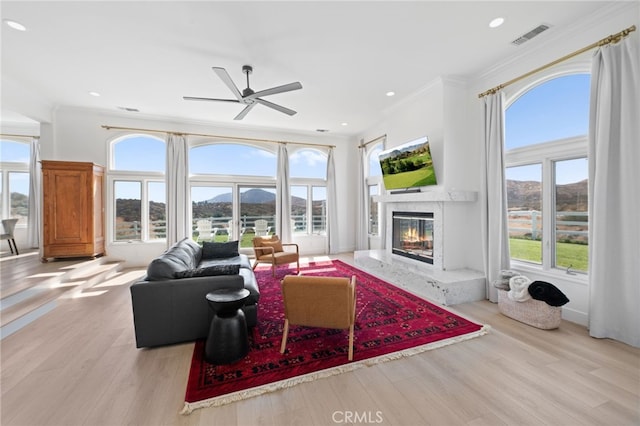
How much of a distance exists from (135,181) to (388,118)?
228 inches

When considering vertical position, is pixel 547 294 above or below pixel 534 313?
above

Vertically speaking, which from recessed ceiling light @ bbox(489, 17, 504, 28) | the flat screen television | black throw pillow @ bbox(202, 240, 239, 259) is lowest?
black throw pillow @ bbox(202, 240, 239, 259)

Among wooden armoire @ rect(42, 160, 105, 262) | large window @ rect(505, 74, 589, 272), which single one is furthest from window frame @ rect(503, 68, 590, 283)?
wooden armoire @ rect(42, 160, 105, 262)

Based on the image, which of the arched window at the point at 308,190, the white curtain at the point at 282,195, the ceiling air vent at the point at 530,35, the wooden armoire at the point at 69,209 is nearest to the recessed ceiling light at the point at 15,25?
the wooden armoire at the point at 69,209

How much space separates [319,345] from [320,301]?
1.67 ft

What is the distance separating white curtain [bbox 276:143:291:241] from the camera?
660cm

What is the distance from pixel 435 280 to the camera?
3613 mm

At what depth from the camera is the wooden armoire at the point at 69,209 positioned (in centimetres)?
486

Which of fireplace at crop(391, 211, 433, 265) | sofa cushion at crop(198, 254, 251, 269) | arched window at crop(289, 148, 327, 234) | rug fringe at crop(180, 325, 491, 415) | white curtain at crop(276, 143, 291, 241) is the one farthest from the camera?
arched window at crop(289, 148, 327, 234)

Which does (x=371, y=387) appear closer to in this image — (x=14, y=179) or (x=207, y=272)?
(x=207, y=272)

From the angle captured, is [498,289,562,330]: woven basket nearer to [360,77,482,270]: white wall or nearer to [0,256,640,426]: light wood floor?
[0,256,640,426]: light wood floor

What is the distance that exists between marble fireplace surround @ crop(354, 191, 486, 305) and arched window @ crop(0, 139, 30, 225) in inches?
334

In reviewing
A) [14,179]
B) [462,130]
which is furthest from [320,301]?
[14,179]

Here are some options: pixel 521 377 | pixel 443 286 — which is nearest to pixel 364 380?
pixel 521 377
